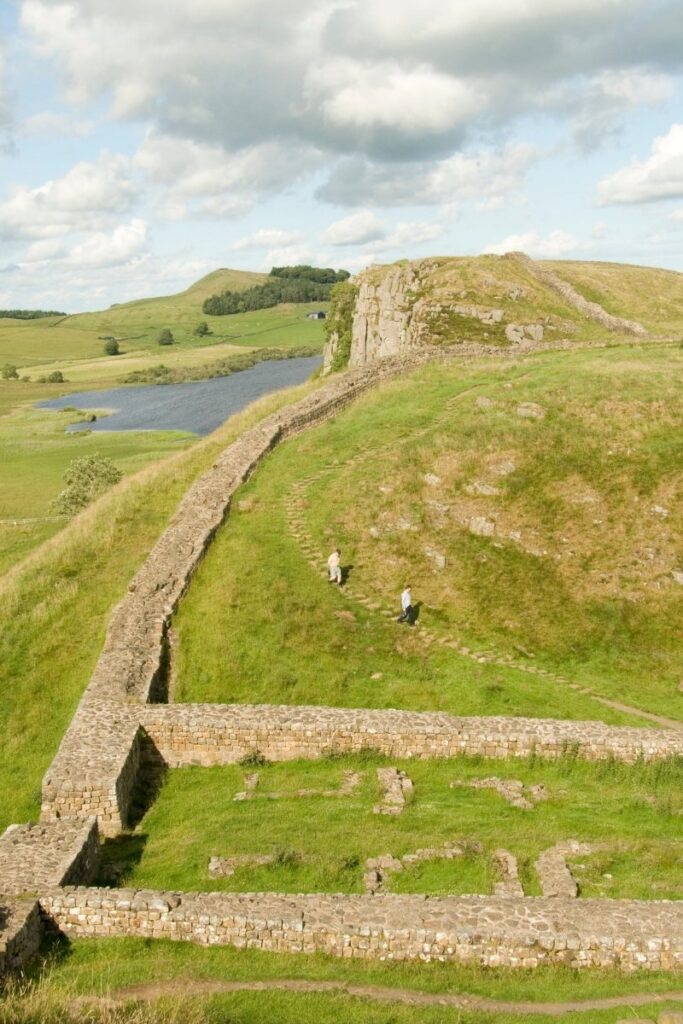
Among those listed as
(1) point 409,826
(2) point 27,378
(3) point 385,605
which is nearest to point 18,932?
(1) point 409,826

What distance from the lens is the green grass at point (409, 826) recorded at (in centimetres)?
1405

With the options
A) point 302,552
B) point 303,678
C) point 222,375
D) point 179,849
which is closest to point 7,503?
point 302,552

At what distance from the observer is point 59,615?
24312 mm

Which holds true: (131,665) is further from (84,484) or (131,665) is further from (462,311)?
(462,311)

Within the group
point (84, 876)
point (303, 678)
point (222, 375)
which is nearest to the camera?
point (84, 876)

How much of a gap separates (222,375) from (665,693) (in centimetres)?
14522

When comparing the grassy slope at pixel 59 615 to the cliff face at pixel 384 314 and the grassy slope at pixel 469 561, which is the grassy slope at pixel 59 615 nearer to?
the grassy slope at pixel 469 561

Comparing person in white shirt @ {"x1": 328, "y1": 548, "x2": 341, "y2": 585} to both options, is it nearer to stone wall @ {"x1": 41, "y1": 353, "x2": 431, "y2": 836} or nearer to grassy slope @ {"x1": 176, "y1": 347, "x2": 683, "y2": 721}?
grassy slope @ {"x1": 176, "y1": 347, "x2": 683, "y2": 721}

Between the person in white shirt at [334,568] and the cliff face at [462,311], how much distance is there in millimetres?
29276

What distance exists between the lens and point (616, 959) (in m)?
11.6

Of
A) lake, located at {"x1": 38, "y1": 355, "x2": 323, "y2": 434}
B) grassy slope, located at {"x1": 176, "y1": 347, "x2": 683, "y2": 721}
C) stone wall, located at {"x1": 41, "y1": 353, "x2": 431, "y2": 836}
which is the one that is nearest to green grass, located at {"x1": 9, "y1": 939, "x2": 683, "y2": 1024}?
stone wall, located at {"x1": 41, "y1": 353, "x2": 431, "y2": 836}

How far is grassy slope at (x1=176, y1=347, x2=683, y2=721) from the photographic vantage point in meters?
22.0

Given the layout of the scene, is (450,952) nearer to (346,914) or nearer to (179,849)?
(346,914)

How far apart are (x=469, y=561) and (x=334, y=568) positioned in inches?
201
